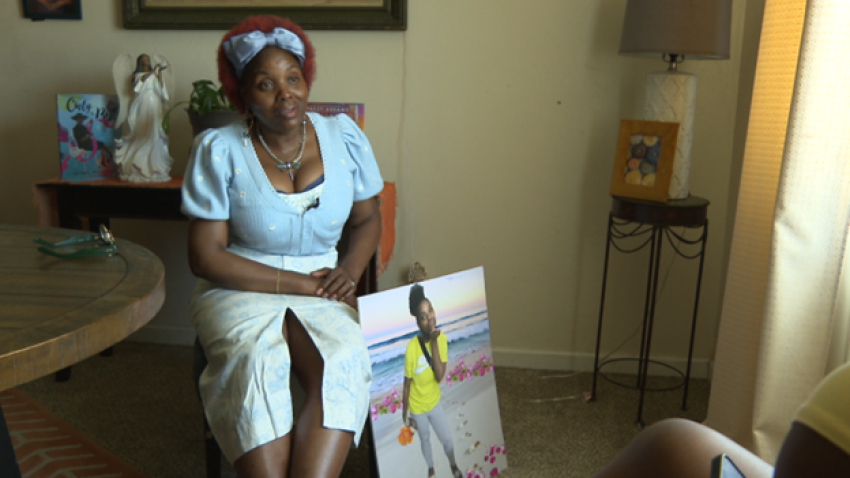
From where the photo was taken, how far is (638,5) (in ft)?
6.59

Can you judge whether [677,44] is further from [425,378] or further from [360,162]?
[425,378]

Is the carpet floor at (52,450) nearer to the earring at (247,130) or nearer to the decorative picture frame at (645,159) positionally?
the earring at (247,130)

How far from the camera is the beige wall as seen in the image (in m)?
2.41

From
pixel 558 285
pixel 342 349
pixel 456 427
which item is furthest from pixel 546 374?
pixel 342 349

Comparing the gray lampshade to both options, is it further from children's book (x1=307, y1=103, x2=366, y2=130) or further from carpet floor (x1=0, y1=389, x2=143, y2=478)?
carpet floor (x1=0, y1=389, x2=143, y2=478)

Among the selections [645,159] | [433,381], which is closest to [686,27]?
[645,159]

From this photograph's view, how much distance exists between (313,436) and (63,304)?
23.6 inches

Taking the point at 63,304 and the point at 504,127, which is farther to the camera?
the point at 504,127

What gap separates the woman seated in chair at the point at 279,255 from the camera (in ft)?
4.63

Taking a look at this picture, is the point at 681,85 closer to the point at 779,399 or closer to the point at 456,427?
the point at 779,399

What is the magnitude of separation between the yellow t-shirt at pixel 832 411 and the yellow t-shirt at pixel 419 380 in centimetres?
120

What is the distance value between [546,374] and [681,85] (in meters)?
1.19

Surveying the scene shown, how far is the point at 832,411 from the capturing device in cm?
60

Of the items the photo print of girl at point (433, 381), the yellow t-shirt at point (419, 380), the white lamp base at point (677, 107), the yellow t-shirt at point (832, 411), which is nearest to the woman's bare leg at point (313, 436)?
the photo print of girl at point (433, 381)
